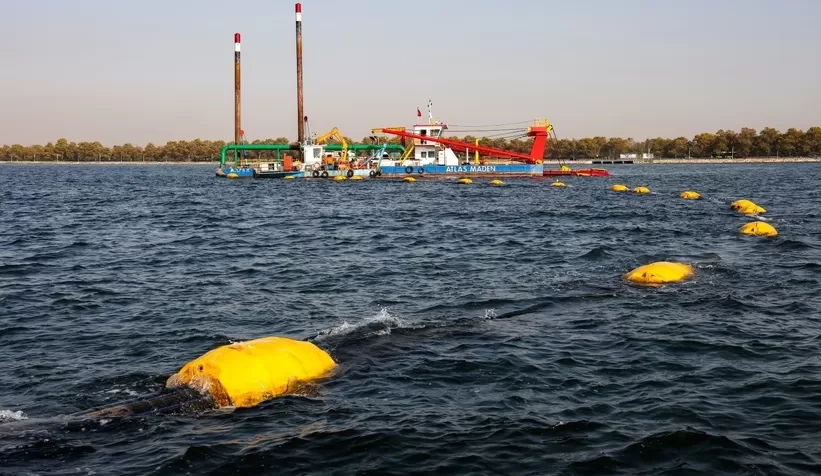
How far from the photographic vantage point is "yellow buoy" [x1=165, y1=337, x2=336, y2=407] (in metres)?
8.79

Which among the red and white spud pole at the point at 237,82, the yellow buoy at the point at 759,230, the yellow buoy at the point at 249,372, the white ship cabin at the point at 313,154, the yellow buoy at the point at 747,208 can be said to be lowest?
the yellow buoy at the point at 249,372

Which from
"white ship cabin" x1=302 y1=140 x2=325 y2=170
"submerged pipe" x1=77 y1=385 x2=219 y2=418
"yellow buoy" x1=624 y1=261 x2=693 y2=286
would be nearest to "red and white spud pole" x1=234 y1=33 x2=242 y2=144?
"white ship cabin" x1=302 y1=140 x2=325 y2=170

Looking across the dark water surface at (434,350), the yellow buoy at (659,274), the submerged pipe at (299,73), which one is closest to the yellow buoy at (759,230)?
the dark water surface at (434,350)

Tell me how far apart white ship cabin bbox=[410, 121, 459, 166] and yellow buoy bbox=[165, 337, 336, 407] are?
212 ft

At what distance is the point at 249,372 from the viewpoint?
9016mm

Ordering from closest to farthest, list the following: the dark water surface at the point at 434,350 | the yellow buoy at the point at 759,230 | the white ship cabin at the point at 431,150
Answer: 1. the dark water surface at the point at 434,350
2. the yellow buoy at the point at 759,230
3. the white ship cabin at the point at 431,150

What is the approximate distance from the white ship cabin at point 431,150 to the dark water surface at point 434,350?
49213mm

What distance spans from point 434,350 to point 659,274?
718cm

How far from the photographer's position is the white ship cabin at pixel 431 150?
74188 millimetres

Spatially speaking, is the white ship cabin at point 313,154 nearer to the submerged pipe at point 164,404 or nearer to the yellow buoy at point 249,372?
the yellow buoy at point 249,372

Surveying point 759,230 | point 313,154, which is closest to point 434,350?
point 759,230

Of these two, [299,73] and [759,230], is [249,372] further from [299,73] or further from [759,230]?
[299,73]

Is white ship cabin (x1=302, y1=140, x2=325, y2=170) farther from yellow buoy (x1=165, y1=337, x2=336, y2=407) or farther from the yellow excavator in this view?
yellow buoy (x1=165, y1=337, x2=336, y2=407)

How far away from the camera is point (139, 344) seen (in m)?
11.5
